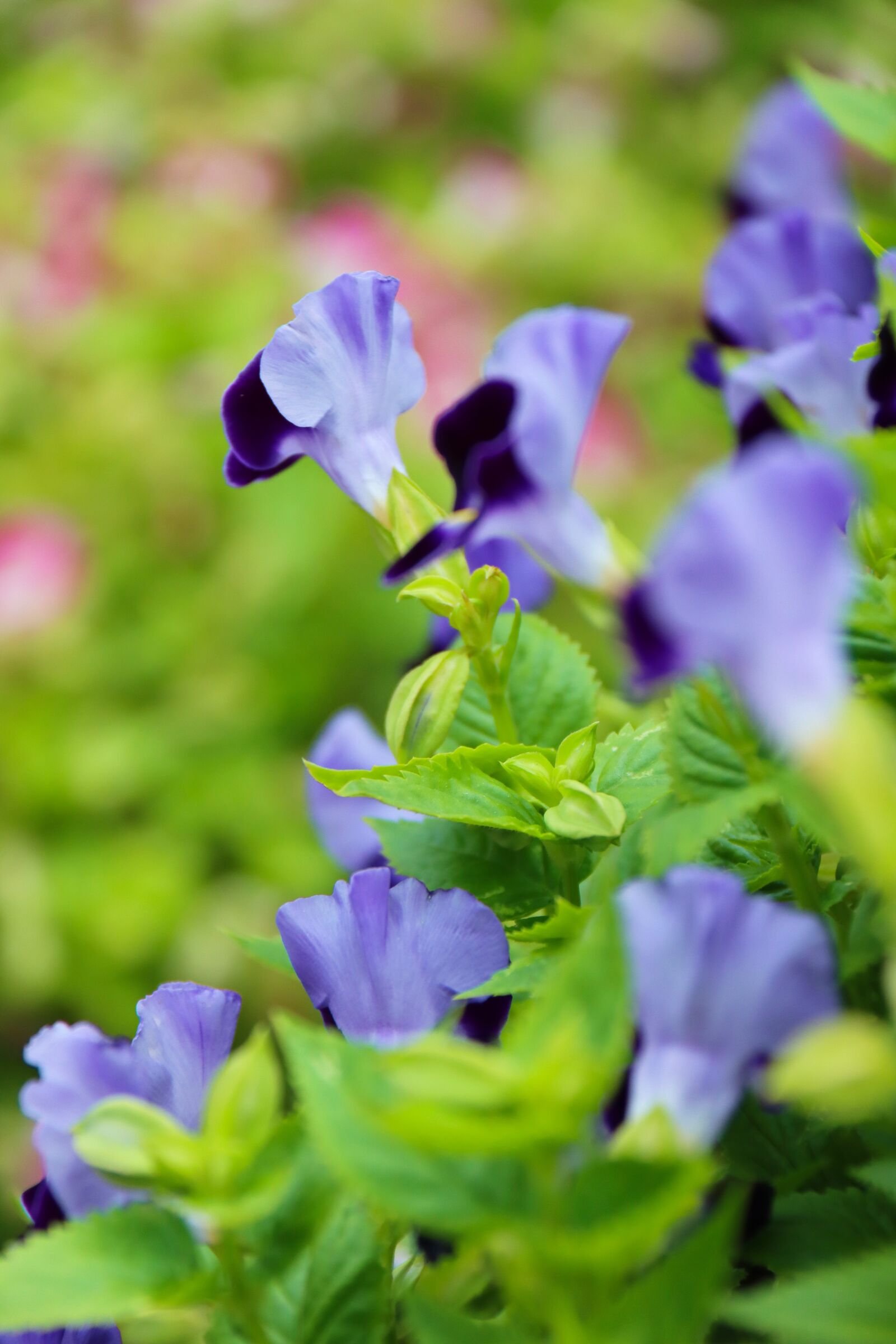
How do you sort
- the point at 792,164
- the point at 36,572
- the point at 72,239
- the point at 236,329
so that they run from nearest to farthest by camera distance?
the point at 792,164 < the point at 36,572 < the point at 236,329 < the point at 72,239

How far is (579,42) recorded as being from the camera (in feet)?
7.81

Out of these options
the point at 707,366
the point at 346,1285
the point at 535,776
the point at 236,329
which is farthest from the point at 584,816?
the point at 236,329

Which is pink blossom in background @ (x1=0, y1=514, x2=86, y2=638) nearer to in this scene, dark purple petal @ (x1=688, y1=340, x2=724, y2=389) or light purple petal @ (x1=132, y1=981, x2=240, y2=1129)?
dark purple petal @ (x1=688, y1=340, x2=724, y2=389)

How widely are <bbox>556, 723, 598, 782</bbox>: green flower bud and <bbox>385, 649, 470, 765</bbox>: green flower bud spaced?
0.03m

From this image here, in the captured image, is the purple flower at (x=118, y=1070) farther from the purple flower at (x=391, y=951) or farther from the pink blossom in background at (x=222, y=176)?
the pink blossom in background at (x=222, y=176)

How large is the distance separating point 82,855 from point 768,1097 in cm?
138

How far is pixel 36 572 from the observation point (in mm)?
1591

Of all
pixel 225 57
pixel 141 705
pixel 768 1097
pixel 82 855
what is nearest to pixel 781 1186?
pixel 768 1097

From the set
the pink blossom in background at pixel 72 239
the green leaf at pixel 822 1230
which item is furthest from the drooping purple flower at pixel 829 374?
the pink blossom in background at pixel 72 239

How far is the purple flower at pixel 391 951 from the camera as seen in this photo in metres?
0.34

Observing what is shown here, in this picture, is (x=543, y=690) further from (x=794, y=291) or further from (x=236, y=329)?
(x=236, y=329)

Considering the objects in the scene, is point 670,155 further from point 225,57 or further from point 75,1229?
point 75,1229

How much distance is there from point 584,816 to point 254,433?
15 centimetres

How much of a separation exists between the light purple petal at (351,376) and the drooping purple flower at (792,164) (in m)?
0.37
